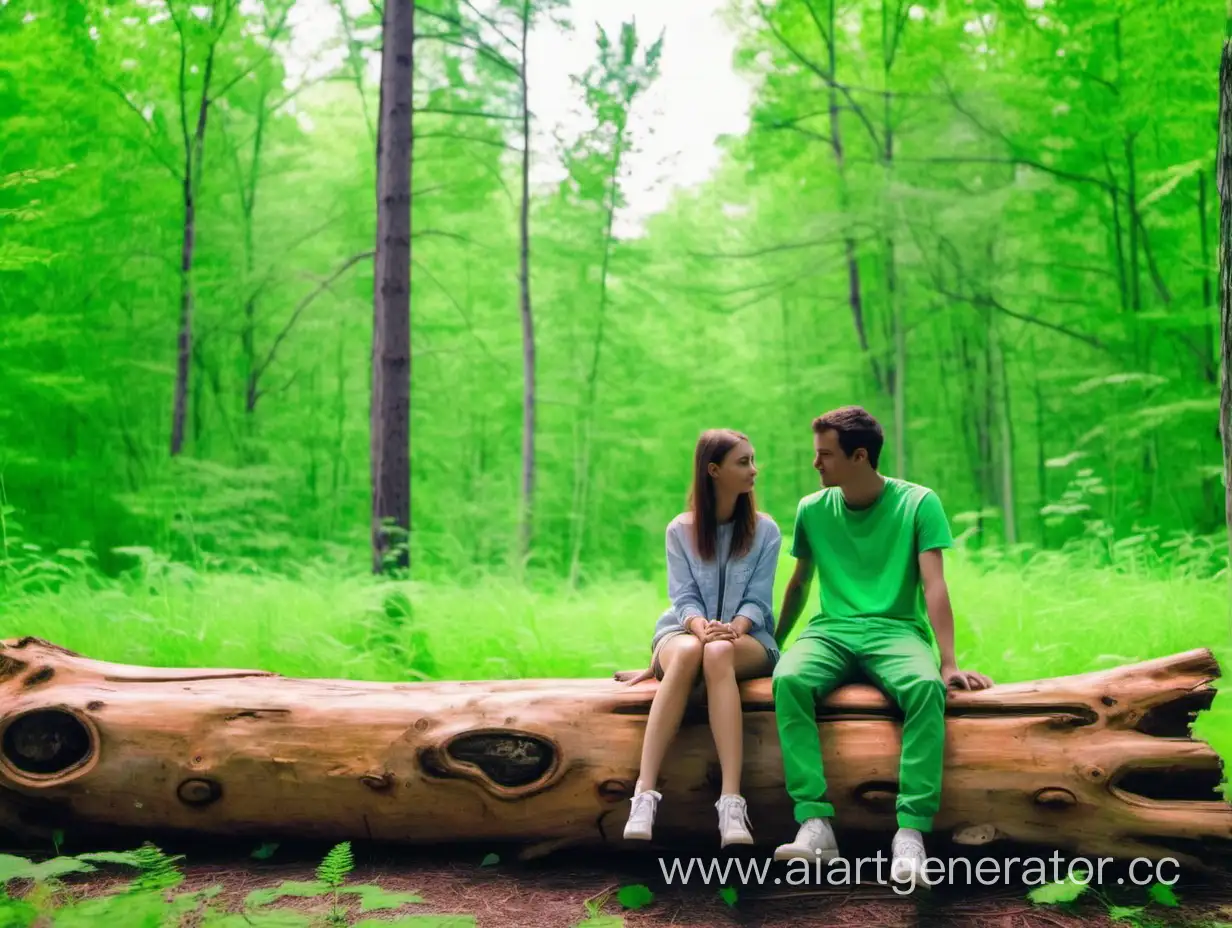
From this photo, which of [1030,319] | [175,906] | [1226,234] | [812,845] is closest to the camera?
[175,906]

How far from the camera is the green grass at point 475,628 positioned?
18.6 ft

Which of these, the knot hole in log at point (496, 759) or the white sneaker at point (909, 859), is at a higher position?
the knot hole in log at point (496, 759)

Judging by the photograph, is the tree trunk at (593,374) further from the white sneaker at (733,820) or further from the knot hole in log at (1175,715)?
the knot hole in log at (1175,715)

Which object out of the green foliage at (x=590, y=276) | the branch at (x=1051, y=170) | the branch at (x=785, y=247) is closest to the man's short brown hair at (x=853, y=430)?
the green foliage at (x=590, y=276)

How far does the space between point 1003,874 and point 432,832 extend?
2185mm

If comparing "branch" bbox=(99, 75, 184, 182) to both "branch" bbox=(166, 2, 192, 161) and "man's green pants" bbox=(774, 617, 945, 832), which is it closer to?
"branch" bbox=(166, 2, 192, 161)

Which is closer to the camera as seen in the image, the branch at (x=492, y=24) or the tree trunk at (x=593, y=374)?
the branch at (x=492, y=24)

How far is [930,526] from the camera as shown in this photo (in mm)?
3502

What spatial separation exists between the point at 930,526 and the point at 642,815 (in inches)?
61.3

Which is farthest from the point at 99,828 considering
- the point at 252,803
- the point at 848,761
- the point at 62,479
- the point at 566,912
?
the point at 62,479

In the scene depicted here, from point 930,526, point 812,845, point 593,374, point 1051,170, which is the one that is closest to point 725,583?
point 930,526

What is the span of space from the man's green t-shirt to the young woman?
20cm

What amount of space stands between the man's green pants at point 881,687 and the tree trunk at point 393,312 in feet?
13.3

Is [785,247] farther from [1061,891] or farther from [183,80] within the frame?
[1061,891]
